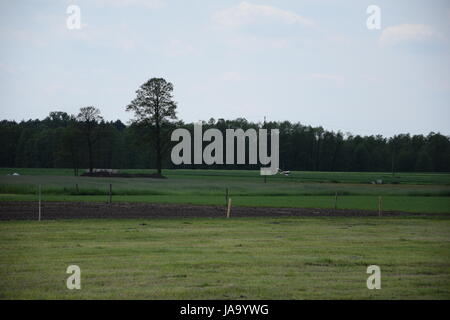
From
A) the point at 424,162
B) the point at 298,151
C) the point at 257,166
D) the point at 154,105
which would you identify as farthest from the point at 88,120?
the point at 424,162

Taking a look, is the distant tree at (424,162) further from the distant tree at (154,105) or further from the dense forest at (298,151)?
the distant tree at (154,105)

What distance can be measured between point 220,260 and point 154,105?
88243mm

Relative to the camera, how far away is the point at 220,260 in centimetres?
1722

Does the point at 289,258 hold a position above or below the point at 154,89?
below

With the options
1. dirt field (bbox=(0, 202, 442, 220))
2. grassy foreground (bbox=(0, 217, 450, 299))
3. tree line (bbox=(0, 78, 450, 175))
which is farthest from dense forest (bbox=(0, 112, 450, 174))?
grassy foreground (bbox=(0, 217, 450, 299))

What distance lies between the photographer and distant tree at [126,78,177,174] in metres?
103

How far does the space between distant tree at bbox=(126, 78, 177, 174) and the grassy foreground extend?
75.6 meters

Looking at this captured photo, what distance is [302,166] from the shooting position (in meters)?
181

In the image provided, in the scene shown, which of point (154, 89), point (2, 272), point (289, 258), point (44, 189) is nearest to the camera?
point (2, 272)

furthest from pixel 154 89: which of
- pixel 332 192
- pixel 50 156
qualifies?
pixel 50 156
